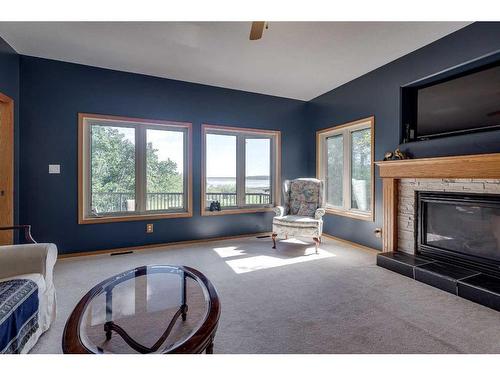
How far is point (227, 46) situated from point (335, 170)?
284 centimetres

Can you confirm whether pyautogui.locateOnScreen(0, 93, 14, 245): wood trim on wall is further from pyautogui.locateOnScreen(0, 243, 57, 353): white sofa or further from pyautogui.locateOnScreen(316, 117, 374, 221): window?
pyautogui.locateOnScreen(316, 117, 374, 221): window

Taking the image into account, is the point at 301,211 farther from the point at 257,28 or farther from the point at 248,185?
the point at 257,28

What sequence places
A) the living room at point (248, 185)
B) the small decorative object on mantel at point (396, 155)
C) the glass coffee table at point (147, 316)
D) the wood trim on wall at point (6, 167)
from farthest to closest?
the small decorative object on mantel at point (396, 155) < the wood trim on wall at point (6, 167) < the living room at point (248, 185) < the glass coffee table at point (147, 316)

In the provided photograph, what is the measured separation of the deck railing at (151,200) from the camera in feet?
11.9

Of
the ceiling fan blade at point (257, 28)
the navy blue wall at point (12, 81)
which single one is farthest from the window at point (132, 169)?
the ceiling fan blade at point (257, 28)

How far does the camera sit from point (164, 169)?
3.97 meters

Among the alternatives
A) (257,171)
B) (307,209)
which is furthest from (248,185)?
(307,209)

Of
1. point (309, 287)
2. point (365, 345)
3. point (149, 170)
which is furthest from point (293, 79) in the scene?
point (365, 345)

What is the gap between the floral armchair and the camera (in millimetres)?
3713

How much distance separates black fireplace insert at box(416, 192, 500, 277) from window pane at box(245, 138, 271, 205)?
8.26 feet

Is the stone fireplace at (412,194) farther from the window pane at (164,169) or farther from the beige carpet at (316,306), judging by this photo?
the window pane at (164,169)

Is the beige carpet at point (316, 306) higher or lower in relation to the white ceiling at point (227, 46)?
lower

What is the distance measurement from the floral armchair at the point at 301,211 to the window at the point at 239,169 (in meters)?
0.44

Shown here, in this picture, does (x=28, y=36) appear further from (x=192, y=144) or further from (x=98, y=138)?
(x=192, y=144)
